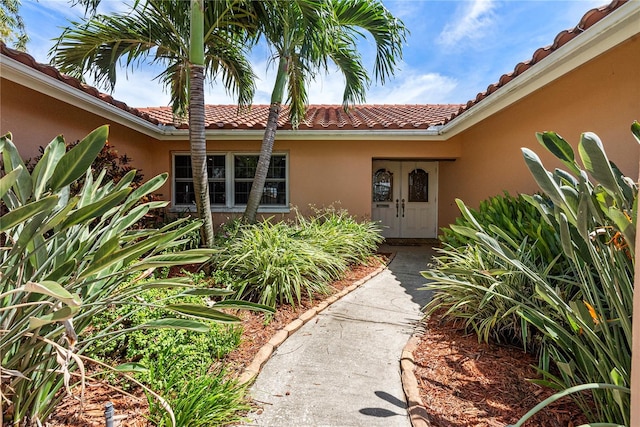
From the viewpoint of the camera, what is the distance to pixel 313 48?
4.88 metres

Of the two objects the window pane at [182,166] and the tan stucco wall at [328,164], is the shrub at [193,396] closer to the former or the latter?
the tan stucco wall at [328,164]

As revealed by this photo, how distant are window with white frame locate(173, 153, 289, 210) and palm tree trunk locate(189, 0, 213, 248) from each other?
3382mm

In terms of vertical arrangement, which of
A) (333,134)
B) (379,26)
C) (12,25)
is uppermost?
(12,25)

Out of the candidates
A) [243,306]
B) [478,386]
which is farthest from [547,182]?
[243,306]

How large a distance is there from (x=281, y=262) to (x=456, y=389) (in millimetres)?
2775

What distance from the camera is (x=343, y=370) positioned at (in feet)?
9.54

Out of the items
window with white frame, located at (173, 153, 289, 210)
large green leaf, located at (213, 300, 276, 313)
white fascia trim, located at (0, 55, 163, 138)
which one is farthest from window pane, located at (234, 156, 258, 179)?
large green leaf, located at (213, 300, 276, 313)

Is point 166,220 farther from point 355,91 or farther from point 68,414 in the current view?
point 68,414

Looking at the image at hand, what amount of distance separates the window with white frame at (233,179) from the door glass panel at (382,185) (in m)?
3.49

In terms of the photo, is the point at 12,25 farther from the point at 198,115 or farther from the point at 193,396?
the point at 193,396

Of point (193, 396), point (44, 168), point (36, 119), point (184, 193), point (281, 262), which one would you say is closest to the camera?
point (44, 168)

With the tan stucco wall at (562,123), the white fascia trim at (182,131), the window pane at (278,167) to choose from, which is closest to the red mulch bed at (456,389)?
the tan stucco wall at (562,123)

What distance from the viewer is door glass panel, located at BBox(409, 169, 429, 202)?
1049cm

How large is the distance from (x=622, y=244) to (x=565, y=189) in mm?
433
